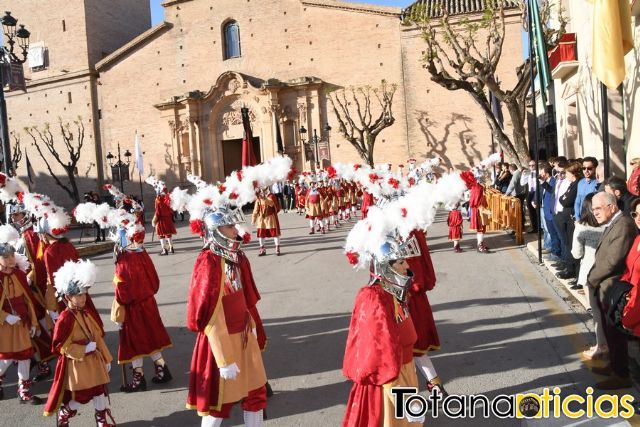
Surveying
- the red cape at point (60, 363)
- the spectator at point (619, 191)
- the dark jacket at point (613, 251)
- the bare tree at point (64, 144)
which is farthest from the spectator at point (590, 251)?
the bare tree at point (64, 144)

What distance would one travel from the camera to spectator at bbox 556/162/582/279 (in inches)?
340

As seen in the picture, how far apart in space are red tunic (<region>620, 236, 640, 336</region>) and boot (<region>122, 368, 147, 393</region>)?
471cm

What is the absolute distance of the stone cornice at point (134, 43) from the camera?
3872 cm

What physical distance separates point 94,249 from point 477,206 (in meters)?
12.9

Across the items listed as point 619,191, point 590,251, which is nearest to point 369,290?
point 590,251

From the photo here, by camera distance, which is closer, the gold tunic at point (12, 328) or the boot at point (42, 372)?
the gold tunic at point (12, 328)

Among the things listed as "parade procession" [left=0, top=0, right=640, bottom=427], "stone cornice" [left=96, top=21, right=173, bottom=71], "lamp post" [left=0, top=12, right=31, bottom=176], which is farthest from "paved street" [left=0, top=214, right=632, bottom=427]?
"stone cornice" [left=96, top=21, right=173, bottom=71]

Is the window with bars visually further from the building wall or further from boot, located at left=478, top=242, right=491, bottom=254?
boot, located at left=478, top=242, right=491, bottom=254

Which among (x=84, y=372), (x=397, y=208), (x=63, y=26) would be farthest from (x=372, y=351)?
(x=63, y=26)

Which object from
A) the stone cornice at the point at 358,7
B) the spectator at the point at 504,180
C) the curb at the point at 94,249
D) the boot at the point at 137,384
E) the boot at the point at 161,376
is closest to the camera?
the boot at the point at 137,384

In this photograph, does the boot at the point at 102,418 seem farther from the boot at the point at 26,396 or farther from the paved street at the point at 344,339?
the boot at the point at 26,396

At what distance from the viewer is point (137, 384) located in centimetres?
594

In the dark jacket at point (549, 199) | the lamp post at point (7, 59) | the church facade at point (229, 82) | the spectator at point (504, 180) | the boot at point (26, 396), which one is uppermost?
the church facade at point (229, 82)

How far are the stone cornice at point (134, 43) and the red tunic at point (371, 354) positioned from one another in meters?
39.2
